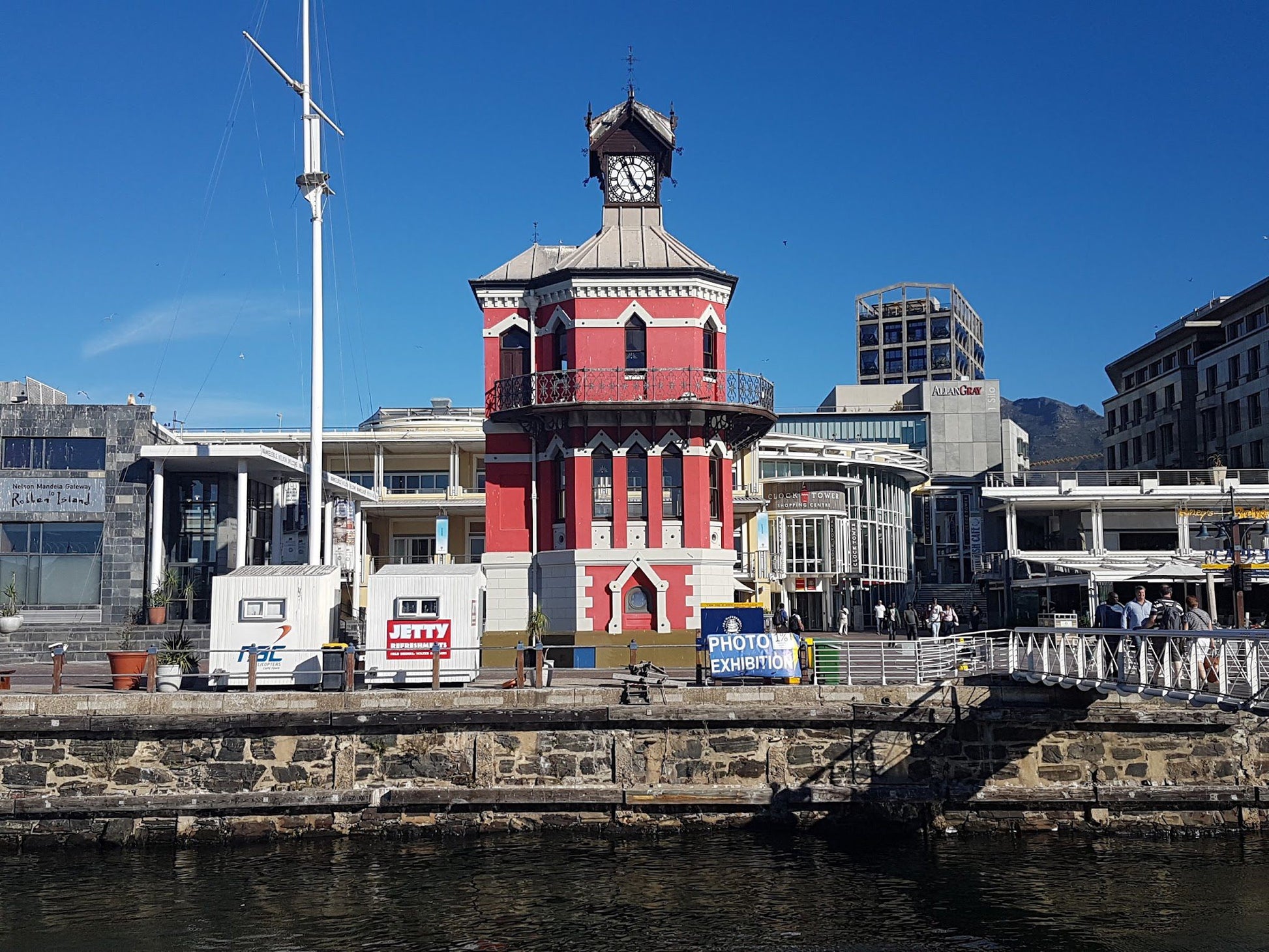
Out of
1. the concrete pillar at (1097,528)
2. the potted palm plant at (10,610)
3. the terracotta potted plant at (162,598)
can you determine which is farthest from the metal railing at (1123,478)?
the potted palm plant at (10,610)

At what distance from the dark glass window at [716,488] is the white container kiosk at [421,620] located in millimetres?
12544

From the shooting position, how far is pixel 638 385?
1524 inches

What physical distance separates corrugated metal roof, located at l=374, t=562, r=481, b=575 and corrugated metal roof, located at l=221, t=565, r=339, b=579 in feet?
4.76

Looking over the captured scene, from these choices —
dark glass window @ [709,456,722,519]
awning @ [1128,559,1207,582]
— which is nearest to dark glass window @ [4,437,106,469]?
dark glass window @ [709,456,722,519]

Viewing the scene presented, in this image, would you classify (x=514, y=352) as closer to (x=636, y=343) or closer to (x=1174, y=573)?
(x=636, y=343)

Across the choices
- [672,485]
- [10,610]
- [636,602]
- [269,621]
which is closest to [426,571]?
[269,621]

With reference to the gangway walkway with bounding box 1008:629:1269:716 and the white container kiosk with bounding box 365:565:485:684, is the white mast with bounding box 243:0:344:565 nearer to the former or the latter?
the white container kiosk with bounding box 365:565:485:684

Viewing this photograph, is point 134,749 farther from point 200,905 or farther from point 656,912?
point 656,912

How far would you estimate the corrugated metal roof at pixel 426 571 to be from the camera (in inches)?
1128

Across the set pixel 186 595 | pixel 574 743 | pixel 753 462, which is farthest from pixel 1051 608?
pixel 186 595

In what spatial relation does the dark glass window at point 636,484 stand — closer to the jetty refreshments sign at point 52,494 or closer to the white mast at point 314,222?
the white mast at point 314,222

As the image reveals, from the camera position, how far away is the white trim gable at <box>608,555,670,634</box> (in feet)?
123

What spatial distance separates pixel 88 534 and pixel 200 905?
22718 mm

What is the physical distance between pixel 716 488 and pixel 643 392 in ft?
13.7
